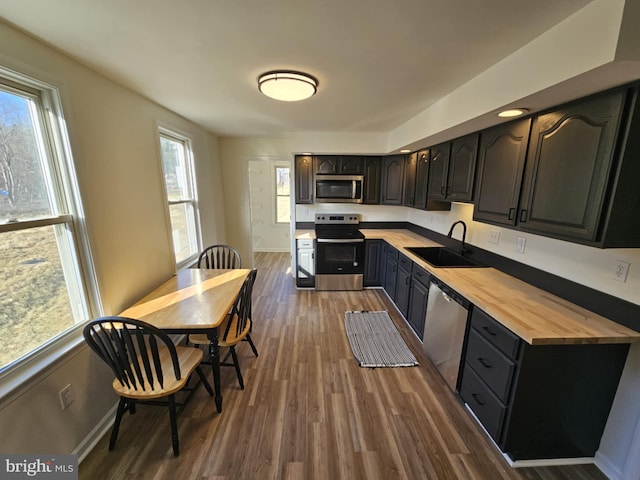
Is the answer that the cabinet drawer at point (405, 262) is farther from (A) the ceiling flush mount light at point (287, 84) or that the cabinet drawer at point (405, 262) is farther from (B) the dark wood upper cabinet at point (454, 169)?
(A) the ceiling flush mount light at point (287, 84)

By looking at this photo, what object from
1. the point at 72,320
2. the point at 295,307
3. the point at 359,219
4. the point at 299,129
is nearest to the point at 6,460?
the point at 72,320

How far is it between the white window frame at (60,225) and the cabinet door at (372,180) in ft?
11.0

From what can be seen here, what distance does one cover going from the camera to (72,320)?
1.61 metres

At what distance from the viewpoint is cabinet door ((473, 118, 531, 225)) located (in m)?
1.68

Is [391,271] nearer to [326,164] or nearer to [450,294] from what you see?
[450,294]

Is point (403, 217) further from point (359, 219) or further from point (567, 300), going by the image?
point (567, 300)

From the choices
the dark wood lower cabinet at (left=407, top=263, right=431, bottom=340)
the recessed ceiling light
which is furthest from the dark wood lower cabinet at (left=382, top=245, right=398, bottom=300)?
the recessed ceiling light

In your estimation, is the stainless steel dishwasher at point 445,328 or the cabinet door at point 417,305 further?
the cabinet door at point 417,305

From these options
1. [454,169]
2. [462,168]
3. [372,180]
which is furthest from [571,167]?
[372,180]

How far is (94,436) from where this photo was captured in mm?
1612

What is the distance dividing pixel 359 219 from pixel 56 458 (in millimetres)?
3915

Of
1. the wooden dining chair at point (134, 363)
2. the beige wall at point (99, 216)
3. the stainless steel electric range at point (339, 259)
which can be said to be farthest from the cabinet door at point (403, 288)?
the beige wall at point (99, 216)

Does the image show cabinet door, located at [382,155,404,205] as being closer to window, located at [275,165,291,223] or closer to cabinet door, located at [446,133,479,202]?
cabinet door, located at [446,133,479,202]

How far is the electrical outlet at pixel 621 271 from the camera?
135 centimetres
